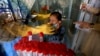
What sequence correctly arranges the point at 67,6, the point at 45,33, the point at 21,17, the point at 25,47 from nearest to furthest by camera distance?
the point at 25,47 → the point at 45,33 → the point at 21,17 → the point at 67,6

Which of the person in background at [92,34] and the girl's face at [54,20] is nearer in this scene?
the person in background at [92,34]

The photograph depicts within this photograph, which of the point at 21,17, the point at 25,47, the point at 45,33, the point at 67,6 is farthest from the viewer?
the point at 67,6

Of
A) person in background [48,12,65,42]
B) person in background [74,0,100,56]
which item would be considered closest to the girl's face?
person in background [48,12,65,42]

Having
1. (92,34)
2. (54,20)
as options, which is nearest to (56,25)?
(54,20)

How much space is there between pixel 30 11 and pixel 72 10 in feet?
1.14

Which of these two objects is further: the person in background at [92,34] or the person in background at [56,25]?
the person in background at [56,25]

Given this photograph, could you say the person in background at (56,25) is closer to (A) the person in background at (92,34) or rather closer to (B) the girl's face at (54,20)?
(B) the girl's face at (54,20)

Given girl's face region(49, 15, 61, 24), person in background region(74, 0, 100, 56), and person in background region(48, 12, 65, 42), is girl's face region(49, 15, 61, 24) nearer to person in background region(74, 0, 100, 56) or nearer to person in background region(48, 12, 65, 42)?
person in background region(48, 12, 65, 42)

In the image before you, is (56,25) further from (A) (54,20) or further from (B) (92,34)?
(B) (92,34)

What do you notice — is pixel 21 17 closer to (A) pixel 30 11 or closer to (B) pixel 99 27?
(A) pixel 30 11

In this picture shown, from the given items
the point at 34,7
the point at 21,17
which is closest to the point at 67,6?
the point at 34,7

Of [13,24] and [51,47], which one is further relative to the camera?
[13,24]

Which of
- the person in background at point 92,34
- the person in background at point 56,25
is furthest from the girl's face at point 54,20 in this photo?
the person in background at point 92,34

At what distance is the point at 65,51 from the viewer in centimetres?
102
